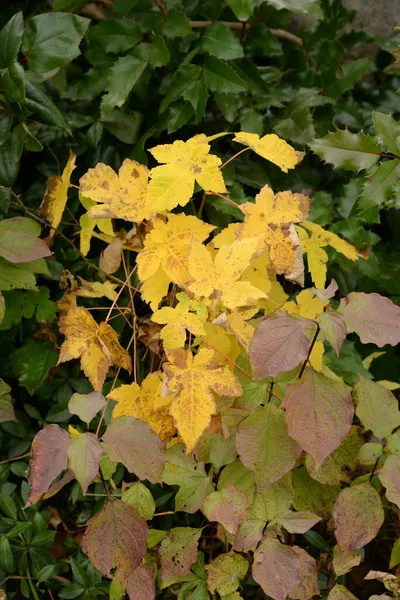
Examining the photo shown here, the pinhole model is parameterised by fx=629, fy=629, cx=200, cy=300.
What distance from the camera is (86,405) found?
934 mm

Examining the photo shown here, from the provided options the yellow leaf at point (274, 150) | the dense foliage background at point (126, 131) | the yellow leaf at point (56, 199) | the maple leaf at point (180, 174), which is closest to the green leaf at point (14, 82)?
the dense foliage background at point (126, 131)

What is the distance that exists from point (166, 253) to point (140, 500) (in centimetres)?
42

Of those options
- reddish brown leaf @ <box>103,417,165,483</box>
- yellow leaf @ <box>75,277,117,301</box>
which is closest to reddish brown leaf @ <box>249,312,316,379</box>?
reddish brown leaf @ <box>103,417,165,483</box>

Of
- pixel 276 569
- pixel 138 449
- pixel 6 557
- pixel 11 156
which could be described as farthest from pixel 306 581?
pixel 11 156

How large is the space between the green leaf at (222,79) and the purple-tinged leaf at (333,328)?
0.68m

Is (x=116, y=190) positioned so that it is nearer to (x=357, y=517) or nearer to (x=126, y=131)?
(x=126, y=131)

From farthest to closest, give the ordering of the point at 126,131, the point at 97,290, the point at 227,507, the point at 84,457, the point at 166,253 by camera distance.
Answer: the point at 126,131
the point at 97,290
the point at 166,253
the point at 227,507
the point at 84,457

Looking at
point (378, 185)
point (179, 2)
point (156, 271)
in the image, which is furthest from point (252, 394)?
point (179, 2)

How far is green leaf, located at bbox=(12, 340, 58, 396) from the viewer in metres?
1.38

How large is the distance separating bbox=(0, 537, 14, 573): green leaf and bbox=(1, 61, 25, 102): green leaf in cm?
86

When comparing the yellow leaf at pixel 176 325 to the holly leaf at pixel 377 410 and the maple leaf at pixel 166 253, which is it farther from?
the holly leaf at pixel 377 410

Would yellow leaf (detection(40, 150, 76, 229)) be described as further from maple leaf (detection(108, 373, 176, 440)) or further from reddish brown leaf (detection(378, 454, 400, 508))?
reddish brown leaf (detection(378, 454, 400, 508))

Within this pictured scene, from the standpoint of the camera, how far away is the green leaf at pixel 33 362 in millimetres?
1378

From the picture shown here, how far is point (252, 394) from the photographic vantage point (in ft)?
3.38
